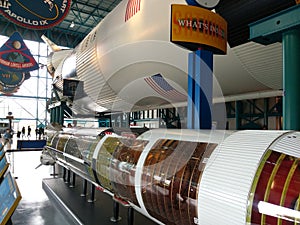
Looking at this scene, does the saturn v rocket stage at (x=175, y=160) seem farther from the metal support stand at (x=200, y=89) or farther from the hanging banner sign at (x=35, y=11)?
the hanging banner sign at (x=35, y=11)

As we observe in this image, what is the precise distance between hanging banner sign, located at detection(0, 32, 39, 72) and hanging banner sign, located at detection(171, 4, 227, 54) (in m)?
5.12

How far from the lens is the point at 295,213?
667mm

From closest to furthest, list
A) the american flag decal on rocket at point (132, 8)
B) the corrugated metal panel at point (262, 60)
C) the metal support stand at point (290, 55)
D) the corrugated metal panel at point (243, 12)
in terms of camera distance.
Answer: the metal support stand at point (290, 55) → the corrugated metal panel at point (243, 12) → the corrugated metal panel at point (262, 60) → the american flag decal on rocket at point (132, 8)

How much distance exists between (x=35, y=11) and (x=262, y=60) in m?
2.32

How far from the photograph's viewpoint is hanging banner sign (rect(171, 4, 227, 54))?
139 centimetres

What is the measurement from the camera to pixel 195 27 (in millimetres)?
1434

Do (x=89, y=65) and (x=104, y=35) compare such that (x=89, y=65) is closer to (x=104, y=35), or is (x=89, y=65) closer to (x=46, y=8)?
(x=104, y=35)

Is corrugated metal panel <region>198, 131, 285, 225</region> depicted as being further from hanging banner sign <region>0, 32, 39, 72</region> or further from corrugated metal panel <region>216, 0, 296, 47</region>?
hanging banner sign <region>0, 32, 39, 72</region>

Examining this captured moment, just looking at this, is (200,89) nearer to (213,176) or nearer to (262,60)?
(262,60)

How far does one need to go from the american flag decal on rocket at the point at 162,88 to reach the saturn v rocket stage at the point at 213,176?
1106 millimetres

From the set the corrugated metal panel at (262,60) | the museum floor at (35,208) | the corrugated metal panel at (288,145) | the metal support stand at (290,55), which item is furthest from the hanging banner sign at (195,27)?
the museum floor at (35,208)

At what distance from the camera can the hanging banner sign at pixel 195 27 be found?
54.7 inches

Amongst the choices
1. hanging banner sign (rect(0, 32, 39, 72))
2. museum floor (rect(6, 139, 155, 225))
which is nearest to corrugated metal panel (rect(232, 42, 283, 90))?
museum floor (rect(6, 139, 155, 225))

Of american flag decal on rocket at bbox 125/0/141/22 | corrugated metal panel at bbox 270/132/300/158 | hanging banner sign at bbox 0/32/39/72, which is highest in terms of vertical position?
hanging banner sign at bbox 0/32/39/72
